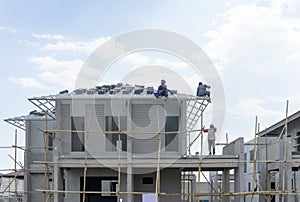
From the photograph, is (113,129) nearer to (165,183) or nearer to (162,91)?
(162,91)

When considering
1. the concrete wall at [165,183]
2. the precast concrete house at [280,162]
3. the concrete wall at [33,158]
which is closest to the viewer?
the precast concrete house at [280,162]

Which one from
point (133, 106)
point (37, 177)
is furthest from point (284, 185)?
point (37, 177)

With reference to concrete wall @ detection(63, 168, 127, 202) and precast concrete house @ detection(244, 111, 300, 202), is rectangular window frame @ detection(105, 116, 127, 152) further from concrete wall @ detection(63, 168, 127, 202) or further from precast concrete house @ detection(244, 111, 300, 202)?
precast concrete house @ detection(244, 111, 300, 202)

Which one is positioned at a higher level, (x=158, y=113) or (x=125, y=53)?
(x=125, y=53)

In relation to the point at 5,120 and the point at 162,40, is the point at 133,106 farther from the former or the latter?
the point at 5,120

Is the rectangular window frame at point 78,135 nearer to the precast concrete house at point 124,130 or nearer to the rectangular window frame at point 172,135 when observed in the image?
the precast concrete house at point 124,130

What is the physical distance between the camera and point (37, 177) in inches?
842

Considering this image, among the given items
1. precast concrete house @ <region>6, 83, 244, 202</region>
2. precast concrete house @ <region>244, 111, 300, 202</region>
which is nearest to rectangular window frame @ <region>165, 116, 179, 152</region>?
precast concrete house @ <region>6, 83, 244, 202</region>

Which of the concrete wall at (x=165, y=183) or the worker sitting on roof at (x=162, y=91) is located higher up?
the worker sitting on roof at (x=162, y=91)

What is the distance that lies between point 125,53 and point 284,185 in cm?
662

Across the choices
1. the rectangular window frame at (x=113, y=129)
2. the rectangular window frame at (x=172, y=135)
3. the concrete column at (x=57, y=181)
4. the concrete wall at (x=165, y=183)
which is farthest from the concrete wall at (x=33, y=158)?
the rectangular window frame at (x=172, y=135)

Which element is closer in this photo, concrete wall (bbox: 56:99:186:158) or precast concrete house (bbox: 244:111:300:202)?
precast concrete house (bbox: 244:111:300:202)

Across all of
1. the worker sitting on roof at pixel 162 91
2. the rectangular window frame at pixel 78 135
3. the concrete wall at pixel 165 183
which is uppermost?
the worker sitting on roof at pixel 162 91

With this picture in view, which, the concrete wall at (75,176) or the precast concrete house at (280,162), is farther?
the concrete wall at (75,176)
